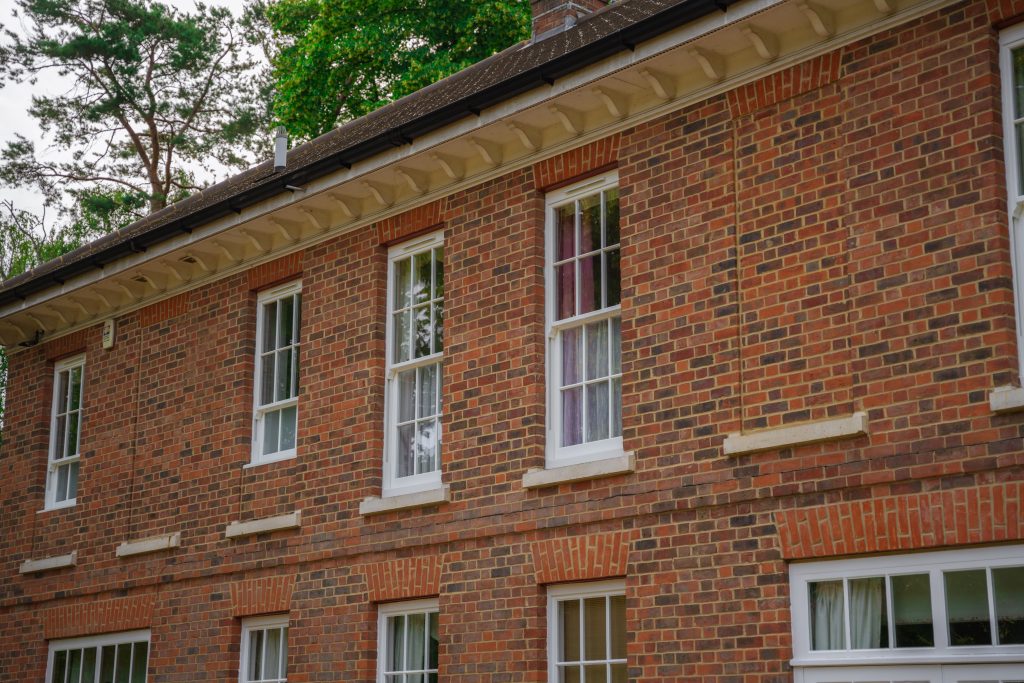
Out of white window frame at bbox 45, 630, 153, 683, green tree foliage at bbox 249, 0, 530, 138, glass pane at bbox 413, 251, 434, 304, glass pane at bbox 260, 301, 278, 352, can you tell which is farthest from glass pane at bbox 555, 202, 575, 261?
green tree foliage at bbox 249, 0, 530, 138

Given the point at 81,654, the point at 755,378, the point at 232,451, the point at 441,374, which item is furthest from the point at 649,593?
the point at 81,654

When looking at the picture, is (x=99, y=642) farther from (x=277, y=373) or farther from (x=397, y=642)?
(x=397, y=642)

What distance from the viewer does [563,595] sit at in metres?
11.4

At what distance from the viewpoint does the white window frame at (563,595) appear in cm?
1099

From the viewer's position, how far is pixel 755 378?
33.3 ft

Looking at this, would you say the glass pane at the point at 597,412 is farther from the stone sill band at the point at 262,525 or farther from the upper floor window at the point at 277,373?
the upper floor window at the point at 277,373

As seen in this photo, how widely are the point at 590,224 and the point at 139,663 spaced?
24.6 feet

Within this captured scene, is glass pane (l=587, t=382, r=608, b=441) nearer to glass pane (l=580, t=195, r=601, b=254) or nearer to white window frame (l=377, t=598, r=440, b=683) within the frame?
glass pane (l=580, t=195, r=601, b=254)

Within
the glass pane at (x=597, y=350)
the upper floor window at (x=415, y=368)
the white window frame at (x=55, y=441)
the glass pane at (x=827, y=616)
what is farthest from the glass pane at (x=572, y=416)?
the white window frame at (x=55, y=441)

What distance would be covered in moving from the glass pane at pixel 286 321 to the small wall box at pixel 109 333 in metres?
2.95

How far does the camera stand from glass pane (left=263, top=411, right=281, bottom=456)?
1467cm

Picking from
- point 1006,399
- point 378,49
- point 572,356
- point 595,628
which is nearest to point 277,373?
point 572,356

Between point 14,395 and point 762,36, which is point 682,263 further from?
point 14,395

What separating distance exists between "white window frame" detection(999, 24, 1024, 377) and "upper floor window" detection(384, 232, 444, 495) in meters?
5.68
